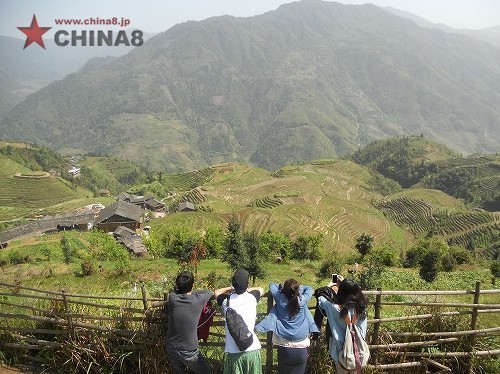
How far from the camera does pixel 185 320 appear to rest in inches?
201

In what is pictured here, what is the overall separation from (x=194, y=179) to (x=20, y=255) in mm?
84337

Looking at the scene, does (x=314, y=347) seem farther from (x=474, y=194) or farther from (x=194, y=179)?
(x=474, y=194)

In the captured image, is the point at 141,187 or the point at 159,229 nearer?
the point at 159,229

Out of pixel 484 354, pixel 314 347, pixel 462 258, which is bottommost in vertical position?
pixel 462 258

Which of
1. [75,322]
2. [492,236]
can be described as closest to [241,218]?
[492,236]

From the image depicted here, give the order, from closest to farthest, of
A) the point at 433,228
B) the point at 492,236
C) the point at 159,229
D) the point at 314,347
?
1. the point at 314,347
2. the point at 159,229
3. the point at 492,236
4. the point at 433,228

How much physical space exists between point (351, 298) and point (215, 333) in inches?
95.9

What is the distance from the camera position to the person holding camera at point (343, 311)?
4754mm

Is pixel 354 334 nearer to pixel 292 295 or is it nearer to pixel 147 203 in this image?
pixel 292 295

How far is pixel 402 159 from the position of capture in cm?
13988

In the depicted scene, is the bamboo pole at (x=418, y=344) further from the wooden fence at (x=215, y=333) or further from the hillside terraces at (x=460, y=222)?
the hillside terraces at (x=460, y=222)

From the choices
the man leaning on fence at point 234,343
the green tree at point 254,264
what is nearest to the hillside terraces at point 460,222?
the green tree at point 254,264

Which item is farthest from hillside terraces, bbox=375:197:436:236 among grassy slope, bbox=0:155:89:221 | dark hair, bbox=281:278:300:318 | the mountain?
dark hair, bbox=281:278:300:318

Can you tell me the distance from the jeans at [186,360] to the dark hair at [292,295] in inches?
59.0
